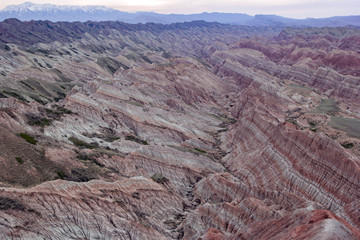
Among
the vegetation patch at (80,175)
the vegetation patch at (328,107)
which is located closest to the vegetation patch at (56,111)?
the vegetation patch at (80,175)

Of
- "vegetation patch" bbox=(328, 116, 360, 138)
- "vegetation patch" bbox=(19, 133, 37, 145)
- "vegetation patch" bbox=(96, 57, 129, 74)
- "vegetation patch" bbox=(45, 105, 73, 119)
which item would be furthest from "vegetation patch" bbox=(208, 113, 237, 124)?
"vegetation patch" bbox=(96, 57, 129, 74)

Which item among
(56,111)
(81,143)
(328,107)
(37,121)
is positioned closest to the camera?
(81,143)

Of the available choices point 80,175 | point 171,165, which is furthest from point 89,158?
point 171,165

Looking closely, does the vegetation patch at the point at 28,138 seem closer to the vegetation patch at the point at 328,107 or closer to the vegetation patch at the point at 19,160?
the vegetation patch at the point at 19,160

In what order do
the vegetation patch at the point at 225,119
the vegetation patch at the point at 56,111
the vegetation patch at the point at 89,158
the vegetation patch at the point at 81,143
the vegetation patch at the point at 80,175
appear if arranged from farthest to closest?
the vegetation patch at the point at 225,119 → the vegetation patch at the point at 56,111 → the vegetation patch at the point at 81,143 → the vegetation patch at the point at 89,158 → the vegetation patch at the point at 80,175

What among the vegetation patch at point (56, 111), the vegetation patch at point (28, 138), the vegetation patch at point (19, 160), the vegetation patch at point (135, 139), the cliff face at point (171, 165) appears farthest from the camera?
the vegetation patch at point (135, 139)

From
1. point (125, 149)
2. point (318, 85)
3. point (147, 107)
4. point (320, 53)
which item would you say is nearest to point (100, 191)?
point (125, 149)

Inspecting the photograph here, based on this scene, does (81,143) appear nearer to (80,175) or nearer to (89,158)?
(89,158)

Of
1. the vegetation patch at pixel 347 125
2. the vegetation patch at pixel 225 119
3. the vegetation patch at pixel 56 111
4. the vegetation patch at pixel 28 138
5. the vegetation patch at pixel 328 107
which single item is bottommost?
the vegetation patch at pixel 225 119

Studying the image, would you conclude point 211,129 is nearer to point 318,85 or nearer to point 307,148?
point 307,148

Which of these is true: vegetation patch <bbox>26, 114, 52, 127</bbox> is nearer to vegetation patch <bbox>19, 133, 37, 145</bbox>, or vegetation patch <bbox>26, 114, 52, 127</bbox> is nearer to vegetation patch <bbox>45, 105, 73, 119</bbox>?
vegetation patch <bbox>45, 105, 73, 119</bbox>

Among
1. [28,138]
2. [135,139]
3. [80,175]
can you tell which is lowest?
[135,139]

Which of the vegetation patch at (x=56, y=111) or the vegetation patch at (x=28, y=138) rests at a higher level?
the vegetation patch at (x=28, y=138)
